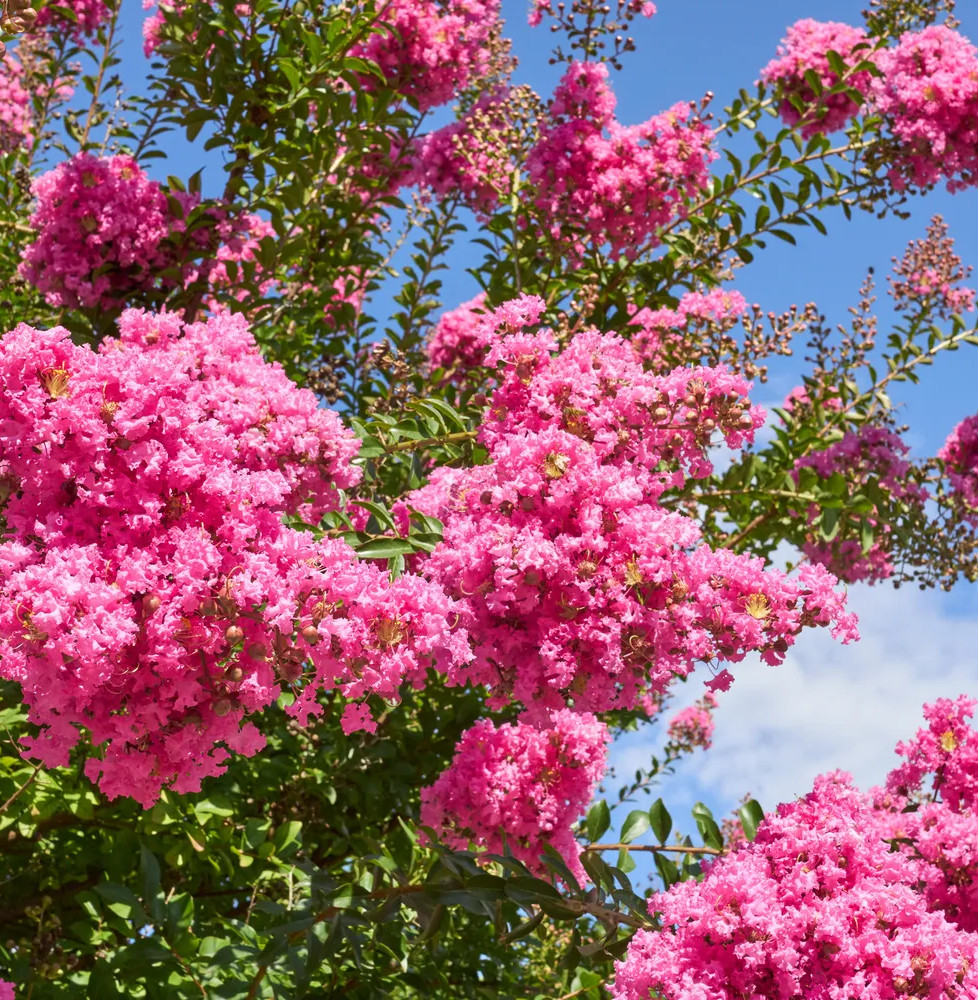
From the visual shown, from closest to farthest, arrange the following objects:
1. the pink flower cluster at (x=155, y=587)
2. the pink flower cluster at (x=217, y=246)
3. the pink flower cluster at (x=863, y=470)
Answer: the pink flower cluster at (x=155, y=587) < the pink flower cluster at (x=217, y=246) < the pink flower cluster at (x=863, y=470)

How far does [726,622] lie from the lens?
251 cm

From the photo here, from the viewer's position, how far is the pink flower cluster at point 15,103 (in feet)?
21.6

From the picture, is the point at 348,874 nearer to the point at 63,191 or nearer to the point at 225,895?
the point at 225,895

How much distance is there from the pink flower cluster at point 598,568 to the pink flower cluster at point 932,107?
249cm

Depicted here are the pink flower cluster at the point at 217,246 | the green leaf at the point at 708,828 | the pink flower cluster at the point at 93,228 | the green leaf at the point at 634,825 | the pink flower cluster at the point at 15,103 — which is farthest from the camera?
the pink flower cluster at the point at 15,103

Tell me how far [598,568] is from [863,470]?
2535 mm

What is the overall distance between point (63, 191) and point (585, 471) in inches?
109

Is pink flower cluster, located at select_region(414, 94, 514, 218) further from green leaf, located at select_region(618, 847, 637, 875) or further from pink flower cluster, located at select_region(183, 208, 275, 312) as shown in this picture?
green leaf, located at select_region(618, 847, 637, 875)

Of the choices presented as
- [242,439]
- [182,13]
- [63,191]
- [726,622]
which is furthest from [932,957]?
[182,13]

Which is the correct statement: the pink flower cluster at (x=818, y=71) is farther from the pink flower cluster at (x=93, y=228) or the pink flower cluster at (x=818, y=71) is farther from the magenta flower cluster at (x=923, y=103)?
the pink flower cluster at (x=93, y=228)

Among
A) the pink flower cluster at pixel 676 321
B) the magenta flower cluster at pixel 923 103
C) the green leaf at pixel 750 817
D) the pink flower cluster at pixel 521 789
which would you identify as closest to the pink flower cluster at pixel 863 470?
the pink flower cluster at pixel 676 321

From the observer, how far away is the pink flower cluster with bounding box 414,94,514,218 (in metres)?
4.95

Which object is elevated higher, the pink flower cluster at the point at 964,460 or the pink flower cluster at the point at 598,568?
the pink flower cluster at the point at 964,460

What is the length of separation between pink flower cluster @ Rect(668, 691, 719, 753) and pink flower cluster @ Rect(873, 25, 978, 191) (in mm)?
2884
